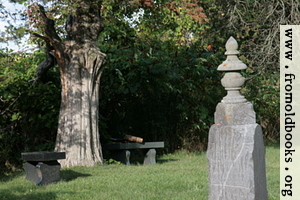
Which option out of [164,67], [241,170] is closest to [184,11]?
[164,67]

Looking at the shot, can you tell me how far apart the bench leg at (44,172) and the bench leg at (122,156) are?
3.12 meters

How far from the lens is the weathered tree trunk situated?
10766 mm

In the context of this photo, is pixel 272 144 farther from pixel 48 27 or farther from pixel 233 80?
pixel 233 80

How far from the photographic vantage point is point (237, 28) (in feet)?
60.6

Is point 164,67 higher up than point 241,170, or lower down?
higher up

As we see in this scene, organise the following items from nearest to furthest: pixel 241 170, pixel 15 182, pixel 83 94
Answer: pixel 241 170
pixel 15 182
pixel 83 94

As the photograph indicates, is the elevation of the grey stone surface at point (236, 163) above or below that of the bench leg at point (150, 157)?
above

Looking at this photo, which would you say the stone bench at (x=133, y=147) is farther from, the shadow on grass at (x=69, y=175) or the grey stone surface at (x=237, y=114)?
the grey stone surface at (x=237, y=114)

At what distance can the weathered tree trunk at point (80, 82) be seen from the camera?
35.3 ft

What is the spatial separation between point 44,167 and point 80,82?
3.07m

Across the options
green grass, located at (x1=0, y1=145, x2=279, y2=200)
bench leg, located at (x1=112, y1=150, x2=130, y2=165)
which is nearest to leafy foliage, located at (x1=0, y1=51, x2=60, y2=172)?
green grass, located at (x1=0, y1=145, x2=279, y2=200)

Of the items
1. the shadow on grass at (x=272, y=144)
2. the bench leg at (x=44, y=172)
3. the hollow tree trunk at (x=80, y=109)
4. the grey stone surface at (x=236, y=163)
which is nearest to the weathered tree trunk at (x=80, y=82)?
the hollow tree trunk at (x=80, y=109)

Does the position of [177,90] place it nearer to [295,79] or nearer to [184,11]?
[184,11]

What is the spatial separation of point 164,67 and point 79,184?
6087 millimetres
